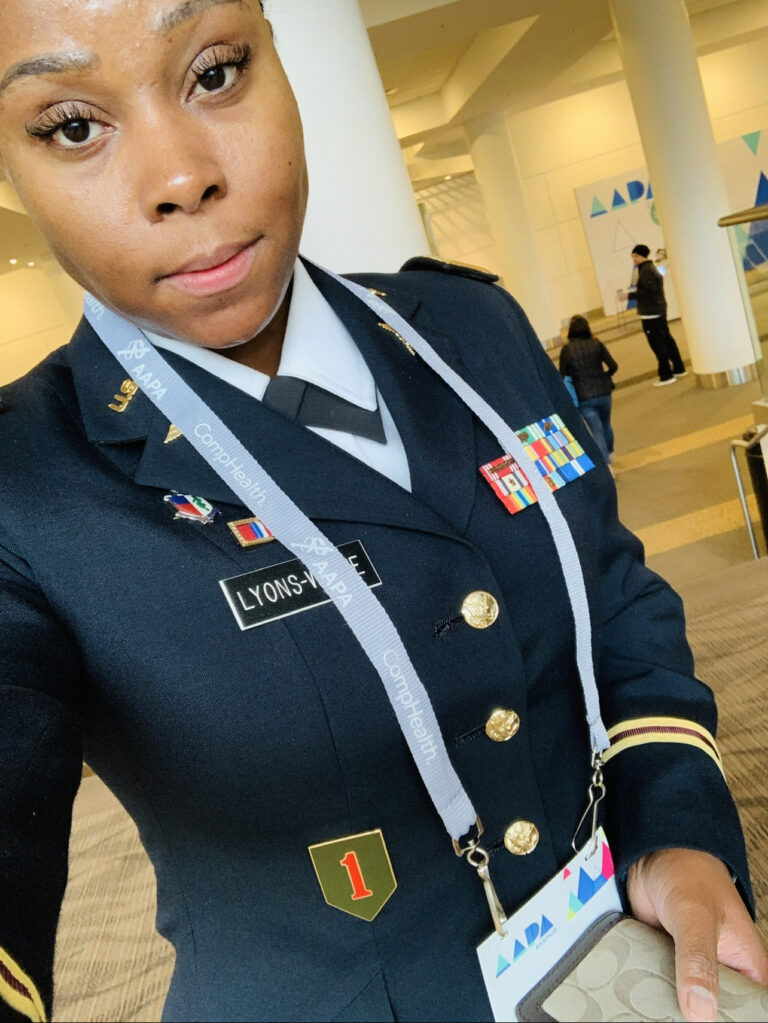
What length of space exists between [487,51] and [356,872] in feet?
39.8

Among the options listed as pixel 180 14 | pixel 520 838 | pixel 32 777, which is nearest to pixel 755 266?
pixel 520 838

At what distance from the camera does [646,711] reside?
1.11m

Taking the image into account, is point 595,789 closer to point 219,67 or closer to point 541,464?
point 541,464

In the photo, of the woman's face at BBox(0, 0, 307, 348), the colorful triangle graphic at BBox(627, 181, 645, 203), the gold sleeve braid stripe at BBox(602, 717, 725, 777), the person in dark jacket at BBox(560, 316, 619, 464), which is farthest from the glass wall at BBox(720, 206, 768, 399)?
Answer: the colorful triangle graphic at BBox(627, 181, 645, 203)

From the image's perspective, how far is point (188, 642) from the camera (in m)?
0.83

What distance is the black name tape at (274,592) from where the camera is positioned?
84cm

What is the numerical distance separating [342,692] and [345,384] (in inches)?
14.1

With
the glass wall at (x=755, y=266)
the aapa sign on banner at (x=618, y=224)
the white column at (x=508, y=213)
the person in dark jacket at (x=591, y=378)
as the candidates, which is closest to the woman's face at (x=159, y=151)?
the glass wall at (x=755, y=266)

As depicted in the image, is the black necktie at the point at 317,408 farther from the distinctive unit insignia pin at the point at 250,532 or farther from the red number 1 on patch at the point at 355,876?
the red number 1 on patch at the point at 355,876

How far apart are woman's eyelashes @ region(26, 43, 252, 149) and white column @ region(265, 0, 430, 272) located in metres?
2.13

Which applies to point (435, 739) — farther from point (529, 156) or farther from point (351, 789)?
point (529, 156)

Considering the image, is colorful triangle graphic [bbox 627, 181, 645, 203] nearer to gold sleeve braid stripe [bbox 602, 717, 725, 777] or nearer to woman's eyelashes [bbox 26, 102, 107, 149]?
gold sleeve braid stripe [bbox 602, 717, 725, 777]

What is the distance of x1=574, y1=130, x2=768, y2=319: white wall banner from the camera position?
16078 mm

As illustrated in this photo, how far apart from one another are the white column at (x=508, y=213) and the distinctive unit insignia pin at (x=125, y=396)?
1553cm
